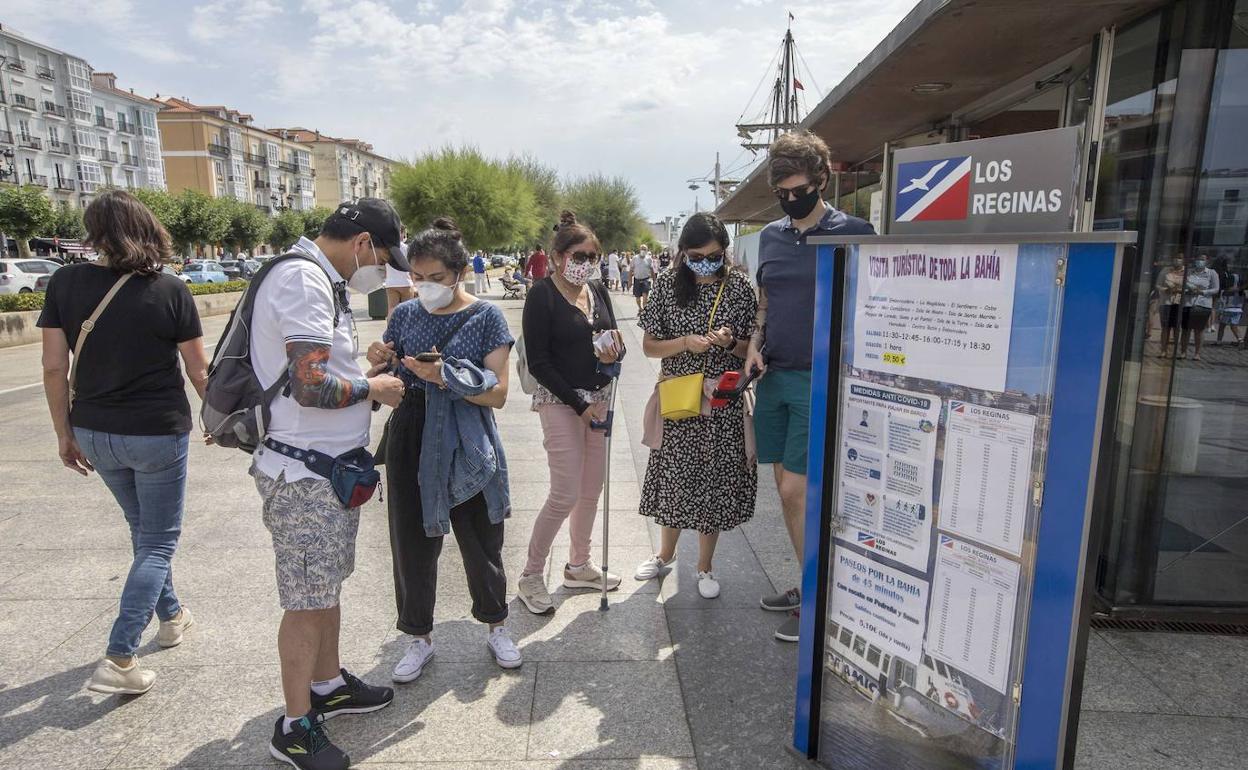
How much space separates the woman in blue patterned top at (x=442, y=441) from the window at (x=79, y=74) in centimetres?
8134

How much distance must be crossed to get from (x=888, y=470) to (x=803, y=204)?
1453 millimetres

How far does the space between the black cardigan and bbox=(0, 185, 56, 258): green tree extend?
135ft

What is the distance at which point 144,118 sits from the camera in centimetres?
7406

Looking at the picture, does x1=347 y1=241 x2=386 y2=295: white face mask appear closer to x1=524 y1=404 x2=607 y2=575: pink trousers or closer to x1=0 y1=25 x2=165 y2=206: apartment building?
x1=524 y1=404 x2=607 y2=575: pink trousers

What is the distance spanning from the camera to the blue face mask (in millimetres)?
3516

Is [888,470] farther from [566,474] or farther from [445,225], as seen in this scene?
[445,225]

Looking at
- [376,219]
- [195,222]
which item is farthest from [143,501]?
[195,222]

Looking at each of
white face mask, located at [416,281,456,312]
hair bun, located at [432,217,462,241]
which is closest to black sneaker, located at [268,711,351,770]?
white face mask, located at [416,281,456,312]

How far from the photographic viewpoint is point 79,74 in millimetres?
65812

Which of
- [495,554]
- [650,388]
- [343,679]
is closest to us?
[343,679]

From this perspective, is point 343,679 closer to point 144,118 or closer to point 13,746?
point 13,746

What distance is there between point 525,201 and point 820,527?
3491 centimetres

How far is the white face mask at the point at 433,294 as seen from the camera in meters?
2.95

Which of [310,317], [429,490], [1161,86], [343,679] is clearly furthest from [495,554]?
[1161,86]
